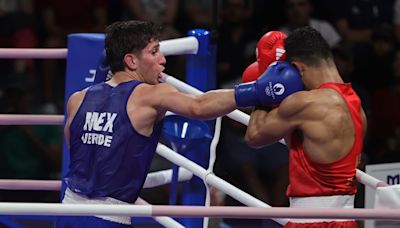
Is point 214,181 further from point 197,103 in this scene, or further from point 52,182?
point 52,182

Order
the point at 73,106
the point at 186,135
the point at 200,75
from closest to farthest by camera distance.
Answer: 1. the point at 73,106
2. the point at 186,135
3. the point at 200,75

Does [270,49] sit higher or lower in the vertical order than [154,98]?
higher

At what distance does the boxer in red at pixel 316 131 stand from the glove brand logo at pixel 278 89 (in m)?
0.05

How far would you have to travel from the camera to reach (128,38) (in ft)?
12.0

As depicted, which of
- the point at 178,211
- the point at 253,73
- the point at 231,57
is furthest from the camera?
the point at 231,57

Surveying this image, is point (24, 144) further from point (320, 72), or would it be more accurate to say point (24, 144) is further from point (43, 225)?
point (320, 72)

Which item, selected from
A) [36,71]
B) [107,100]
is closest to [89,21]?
[36,71]

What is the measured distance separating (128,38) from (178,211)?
2.85 feet

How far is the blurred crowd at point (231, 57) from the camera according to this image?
6.57 metres

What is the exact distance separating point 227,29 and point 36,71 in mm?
1286

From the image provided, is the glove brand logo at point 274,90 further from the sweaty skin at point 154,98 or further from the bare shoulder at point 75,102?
the bare shoulder at point 75,102

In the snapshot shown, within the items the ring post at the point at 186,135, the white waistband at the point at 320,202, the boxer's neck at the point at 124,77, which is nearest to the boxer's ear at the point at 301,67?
the white waistband at the point at 320,202

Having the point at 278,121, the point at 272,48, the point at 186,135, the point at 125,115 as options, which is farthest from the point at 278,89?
the point at 186,135

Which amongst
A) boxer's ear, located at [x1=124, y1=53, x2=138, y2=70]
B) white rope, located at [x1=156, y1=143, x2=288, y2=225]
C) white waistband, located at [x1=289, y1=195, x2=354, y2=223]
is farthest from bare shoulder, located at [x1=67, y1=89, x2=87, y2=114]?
white waistband, located at [x1=289, y1=195, x2=354, y2=223]
